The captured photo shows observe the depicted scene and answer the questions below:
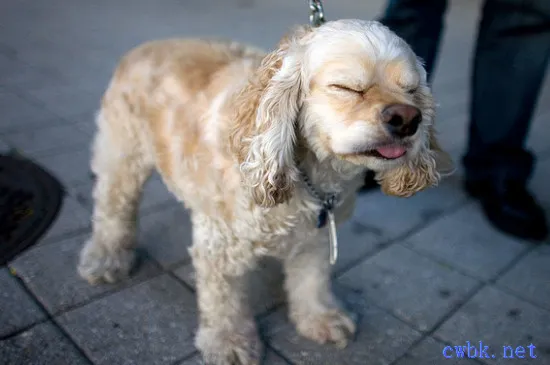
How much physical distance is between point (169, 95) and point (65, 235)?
100 cm

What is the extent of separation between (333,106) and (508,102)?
70.4 inches

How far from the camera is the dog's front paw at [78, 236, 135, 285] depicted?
7.86 feet

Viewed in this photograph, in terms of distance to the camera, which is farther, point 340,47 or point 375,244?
point 375,244

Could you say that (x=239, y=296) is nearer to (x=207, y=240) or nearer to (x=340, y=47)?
(x=207, y=240)

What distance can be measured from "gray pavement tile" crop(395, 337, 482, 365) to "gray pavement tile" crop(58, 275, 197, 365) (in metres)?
0.84

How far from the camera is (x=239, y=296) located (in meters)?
2.14

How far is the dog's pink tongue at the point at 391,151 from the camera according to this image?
159cm

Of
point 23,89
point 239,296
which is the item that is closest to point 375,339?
point 239,296

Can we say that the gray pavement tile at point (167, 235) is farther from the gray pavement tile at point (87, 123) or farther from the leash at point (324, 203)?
the gray pavement tile at point (87, 123)

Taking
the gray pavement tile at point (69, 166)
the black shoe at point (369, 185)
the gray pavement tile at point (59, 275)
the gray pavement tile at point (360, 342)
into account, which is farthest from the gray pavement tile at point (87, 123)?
the gray pavement tile at point (360, 342)

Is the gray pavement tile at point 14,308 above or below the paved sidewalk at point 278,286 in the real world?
above

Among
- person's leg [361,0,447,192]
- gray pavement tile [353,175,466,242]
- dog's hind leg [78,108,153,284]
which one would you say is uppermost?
person's leg [361,0,447,192]

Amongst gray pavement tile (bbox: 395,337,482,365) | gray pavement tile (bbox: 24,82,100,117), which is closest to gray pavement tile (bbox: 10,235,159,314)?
gray pavement tile (bbox: 395,337,482,365)

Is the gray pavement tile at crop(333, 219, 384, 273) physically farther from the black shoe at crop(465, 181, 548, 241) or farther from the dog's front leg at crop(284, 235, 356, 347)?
the black shoe at crop(465, 181, 548, 241)
